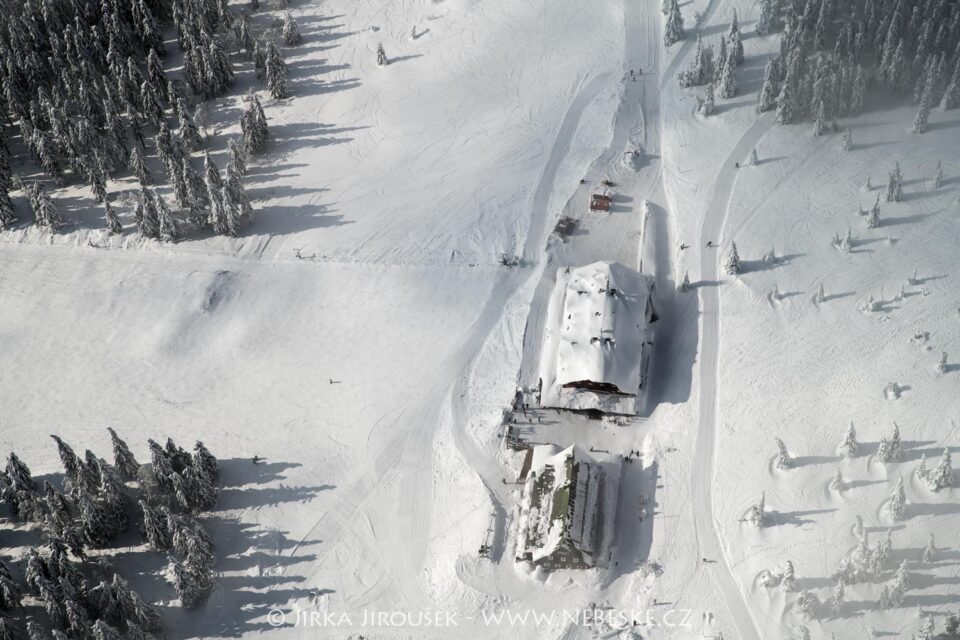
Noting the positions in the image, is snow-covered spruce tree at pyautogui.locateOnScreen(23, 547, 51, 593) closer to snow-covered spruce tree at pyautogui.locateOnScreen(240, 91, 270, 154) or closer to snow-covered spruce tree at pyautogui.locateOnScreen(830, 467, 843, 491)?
snow-covered spruce tree at pyautogui.locateOnScreen(240, 91, 270, 154)

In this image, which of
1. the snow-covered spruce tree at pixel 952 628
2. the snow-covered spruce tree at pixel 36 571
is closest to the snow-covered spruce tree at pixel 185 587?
the snow-covered spruce tree at pixel 36 571

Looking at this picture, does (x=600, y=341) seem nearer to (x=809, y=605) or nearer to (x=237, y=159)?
(x=809, y=605)

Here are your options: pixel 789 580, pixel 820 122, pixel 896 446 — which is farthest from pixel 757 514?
pixel 820 122

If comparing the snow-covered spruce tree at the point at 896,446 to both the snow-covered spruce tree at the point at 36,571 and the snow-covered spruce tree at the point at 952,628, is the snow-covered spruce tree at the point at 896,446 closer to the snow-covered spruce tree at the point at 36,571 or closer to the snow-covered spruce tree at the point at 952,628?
the snow-covered spruce tree at the point at 952,628

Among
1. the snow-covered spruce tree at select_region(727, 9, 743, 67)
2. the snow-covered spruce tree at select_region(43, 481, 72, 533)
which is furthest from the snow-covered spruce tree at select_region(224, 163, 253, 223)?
the snow-covered spruce tree at select_region(727, 9, 743, 67)

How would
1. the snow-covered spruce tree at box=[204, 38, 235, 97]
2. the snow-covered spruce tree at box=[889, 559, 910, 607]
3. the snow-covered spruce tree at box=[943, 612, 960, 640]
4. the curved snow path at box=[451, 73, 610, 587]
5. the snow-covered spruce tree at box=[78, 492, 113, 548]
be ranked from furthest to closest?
the snow-covered spruce tree at box=[204, 38, 235, 97] → the curved snow path at box=[451, 73, 610, 587] → the snow-covered spruce tree at box=[78, 492, 113, 548] → the snow-covered spruce tree at box=[889, 559, 910, 607] → the snow-covered spruce tree at box=[943, 612, 960, 640]
